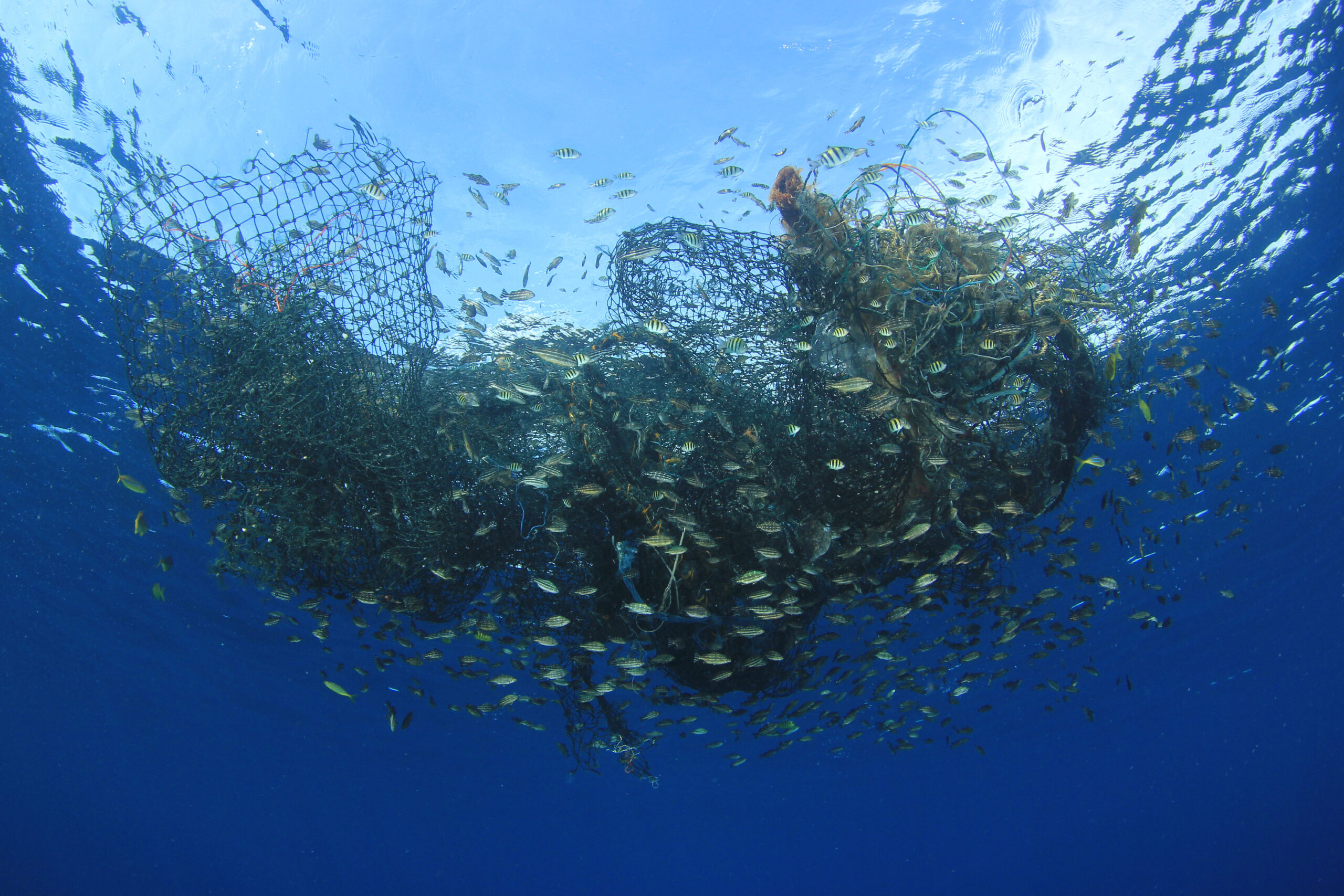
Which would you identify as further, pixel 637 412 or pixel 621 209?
pixel 621 209

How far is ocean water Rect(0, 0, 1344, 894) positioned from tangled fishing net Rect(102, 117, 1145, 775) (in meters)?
1.78

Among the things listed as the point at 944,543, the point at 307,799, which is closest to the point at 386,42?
the point at 944,543

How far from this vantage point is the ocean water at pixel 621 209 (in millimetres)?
7965

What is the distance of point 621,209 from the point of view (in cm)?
977

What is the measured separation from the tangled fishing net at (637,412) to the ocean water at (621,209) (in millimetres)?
1783

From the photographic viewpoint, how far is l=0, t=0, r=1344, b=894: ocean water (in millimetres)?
7965

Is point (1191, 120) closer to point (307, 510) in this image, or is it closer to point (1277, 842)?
point (307, 510)

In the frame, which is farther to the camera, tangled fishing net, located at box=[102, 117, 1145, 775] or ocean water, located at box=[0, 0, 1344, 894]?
ocean water, located at box=[0, 0, 1344, 894]

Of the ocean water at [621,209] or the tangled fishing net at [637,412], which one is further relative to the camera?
the ocean water at [621,209]

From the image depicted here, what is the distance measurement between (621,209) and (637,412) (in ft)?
14.7

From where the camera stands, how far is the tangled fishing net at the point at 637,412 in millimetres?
6047

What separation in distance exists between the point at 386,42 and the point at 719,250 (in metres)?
6.06

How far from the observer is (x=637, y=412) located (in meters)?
7.46

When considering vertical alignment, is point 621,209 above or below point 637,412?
above
